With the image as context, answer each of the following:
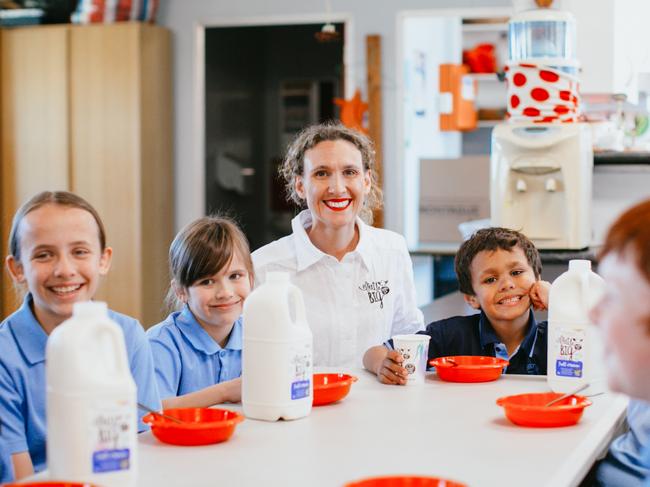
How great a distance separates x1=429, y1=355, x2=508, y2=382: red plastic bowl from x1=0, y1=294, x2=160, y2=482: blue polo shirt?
61 cm

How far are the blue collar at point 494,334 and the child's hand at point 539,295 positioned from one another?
0.04m

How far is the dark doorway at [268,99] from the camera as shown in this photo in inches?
297

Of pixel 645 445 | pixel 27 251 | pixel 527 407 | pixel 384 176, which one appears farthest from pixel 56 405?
pixel 384 176

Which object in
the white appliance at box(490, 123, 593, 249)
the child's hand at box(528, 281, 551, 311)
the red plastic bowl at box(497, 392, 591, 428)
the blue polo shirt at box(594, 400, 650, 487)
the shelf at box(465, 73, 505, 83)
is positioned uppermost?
the shelf at box(465, 73, 505, 83)

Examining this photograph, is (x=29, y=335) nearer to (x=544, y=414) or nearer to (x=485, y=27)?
(x=544, y=414)

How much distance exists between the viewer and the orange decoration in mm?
5539

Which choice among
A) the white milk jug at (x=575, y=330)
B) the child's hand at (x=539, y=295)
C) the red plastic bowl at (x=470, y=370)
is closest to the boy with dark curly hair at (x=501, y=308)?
the child's hand at (x=539, y=295)

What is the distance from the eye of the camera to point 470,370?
198 centimetres

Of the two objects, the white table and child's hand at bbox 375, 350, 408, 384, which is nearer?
the white table

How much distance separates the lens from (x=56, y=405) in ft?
3.82

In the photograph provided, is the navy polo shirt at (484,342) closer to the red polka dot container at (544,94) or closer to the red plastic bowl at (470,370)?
the red plastic bowl at (470,370)

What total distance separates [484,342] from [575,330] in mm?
443

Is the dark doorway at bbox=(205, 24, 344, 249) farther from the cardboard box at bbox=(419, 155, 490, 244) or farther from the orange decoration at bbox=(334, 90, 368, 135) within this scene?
the cardboard box at bbox=(419, 155, 490, 244)

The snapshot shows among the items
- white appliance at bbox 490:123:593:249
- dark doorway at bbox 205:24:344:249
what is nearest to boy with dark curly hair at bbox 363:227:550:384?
white appliance at bbox 490:123:593:249
